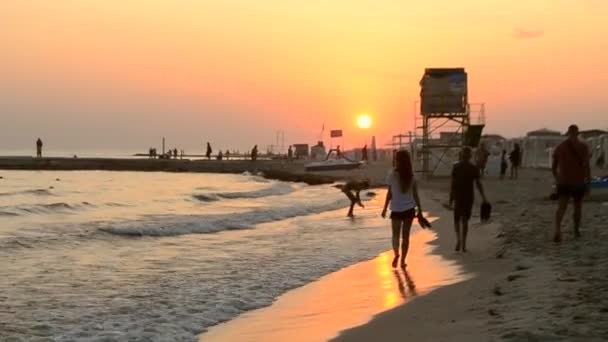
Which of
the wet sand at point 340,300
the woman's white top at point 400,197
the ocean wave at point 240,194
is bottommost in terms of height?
the ocean wave at point 240,194

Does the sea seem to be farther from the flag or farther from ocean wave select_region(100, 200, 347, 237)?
the flag

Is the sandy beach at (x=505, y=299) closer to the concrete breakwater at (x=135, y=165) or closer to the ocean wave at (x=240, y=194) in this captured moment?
the ocean wave at (x=240, y=194)

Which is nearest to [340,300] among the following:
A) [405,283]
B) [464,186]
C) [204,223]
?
[405,283]

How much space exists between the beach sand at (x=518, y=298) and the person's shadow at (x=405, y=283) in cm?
47

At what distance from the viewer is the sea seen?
8.23 meters

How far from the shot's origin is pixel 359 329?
731cm

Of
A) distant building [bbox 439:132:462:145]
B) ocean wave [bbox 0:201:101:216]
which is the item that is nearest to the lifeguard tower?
distant building [bbox 439:132:462:145]

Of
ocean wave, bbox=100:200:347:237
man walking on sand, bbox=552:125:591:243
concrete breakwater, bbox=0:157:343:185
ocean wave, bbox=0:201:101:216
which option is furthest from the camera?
concrete breakwater, bbox=0:157:343:185

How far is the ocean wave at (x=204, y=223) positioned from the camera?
18844mm

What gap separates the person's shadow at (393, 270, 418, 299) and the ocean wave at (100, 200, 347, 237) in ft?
29.8

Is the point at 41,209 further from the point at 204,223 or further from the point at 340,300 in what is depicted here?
the point at 340,300

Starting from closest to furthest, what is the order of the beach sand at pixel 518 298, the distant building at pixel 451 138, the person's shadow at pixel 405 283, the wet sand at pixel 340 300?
the beach sand at pixel 518 298
the wet sand at pixel 340 300
the person's shadow at pixel 405 283
the distant building at pixel 451 138

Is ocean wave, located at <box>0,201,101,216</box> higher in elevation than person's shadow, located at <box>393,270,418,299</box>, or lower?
lower

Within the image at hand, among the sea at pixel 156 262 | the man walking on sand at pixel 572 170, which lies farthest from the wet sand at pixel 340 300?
the man walking on sand at pixel 572 170
